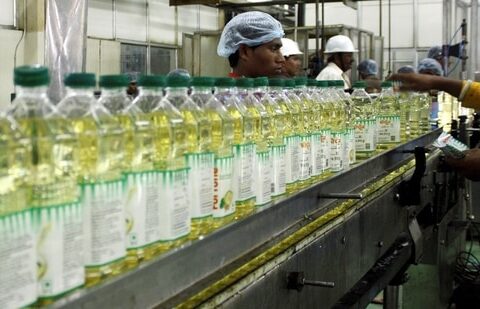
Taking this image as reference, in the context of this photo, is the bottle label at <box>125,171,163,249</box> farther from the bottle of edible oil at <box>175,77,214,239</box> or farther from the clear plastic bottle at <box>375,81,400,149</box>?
the clear plastic bottle at <box>375,81,400,149</box>

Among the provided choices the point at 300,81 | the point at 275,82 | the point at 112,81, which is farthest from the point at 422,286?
the point at 112,81

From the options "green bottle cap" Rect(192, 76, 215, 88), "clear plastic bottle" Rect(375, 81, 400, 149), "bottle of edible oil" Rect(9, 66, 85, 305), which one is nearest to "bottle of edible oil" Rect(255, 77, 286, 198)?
"green bottle cap" Rect(192, 76, 215, 88)

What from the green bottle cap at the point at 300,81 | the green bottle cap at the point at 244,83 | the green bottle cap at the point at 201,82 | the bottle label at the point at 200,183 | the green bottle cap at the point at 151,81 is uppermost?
the green bottle cap at the point at 300,81

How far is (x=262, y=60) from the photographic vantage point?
102 inches

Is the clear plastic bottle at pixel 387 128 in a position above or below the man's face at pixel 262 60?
below

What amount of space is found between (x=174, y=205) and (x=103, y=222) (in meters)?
0.15

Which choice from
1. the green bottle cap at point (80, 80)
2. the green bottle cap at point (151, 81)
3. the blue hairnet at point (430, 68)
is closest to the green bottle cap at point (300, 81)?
the green bottle cap at point (151, 81)

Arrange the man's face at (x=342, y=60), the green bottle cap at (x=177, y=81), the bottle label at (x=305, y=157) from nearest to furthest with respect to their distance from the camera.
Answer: the green bottle cap at (x=177, y=81), the bottle label at (x=305, y=157), the man's face at (x=342, y=60)

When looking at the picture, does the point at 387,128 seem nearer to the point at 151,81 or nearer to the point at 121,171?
the point at 151,81

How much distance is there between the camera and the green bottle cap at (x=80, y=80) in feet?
2.68

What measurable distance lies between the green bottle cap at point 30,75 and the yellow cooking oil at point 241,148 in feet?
1.49

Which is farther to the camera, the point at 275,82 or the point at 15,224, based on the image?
the point at 275,82

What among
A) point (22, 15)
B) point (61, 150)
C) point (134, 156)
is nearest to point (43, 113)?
point (61, 150)

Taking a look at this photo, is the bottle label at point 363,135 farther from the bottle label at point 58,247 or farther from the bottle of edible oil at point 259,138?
the bottle label at point 58,247
